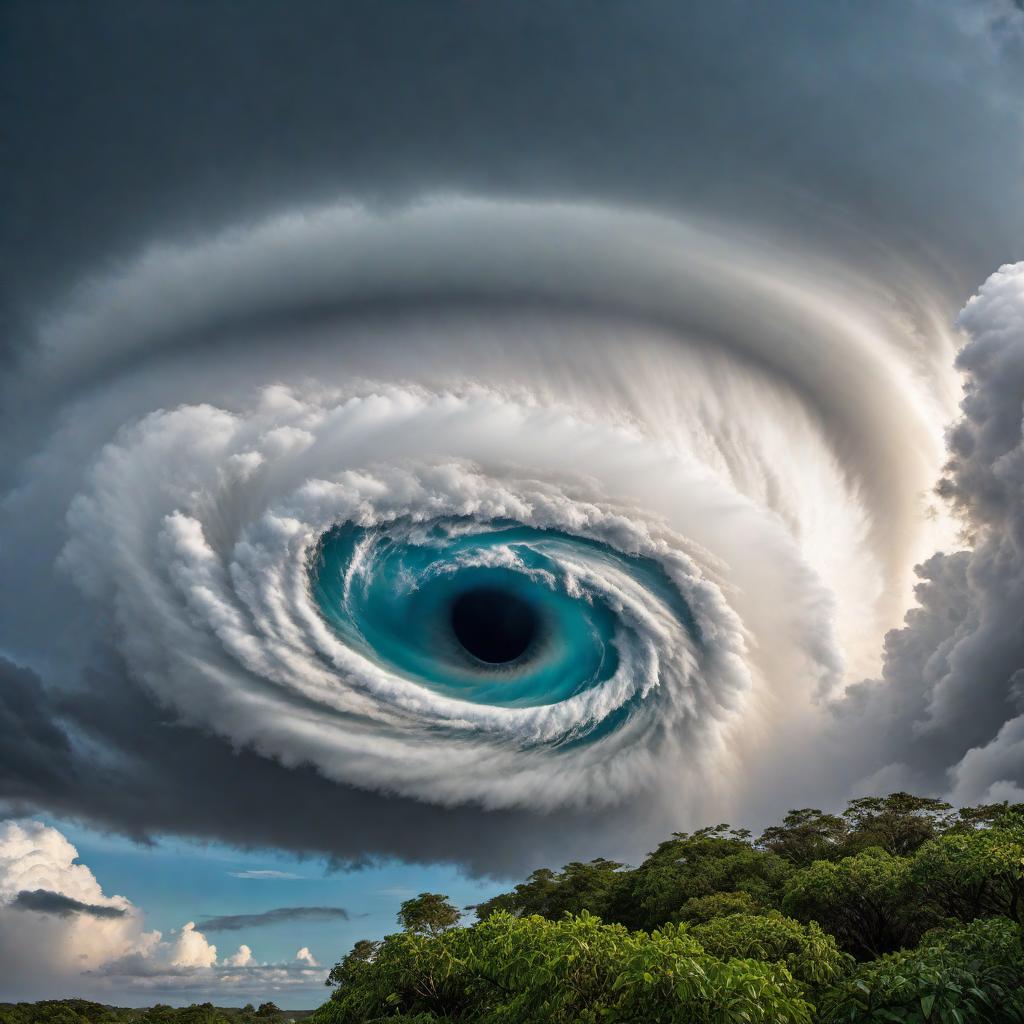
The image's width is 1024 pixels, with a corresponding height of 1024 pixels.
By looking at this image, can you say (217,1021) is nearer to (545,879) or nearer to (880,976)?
→ (545,879)

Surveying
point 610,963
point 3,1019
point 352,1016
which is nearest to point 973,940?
A: point 610,963

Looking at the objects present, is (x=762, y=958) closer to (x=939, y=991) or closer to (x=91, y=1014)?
(x=939, y=991)

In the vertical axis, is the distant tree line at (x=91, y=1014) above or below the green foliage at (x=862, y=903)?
below

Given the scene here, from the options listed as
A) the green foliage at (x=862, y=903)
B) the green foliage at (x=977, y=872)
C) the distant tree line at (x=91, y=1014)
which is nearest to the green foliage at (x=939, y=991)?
the green foliage at (x=977, y=872)

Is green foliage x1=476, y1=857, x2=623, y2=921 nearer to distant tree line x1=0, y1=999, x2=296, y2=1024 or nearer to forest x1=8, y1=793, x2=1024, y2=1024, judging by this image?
forest x1=8, y1=793, x2=1024, y2=1024

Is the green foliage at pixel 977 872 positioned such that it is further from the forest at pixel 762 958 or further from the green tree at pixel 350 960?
the green tree at pixel 350 960

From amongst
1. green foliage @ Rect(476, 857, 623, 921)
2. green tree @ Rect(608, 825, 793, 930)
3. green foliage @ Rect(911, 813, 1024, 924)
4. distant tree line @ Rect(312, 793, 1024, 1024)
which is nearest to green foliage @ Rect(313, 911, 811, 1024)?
distant tree line @ Rect(312, 793, 1024, 1024)

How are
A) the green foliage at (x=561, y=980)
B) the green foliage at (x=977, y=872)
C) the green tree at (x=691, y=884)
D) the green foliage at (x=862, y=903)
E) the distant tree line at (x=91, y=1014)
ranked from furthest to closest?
the distant tree line at (x=91, y=1014) < the green tree at (x=691, y=884) < the green foliage at (x=862, y=903) < the green foliage at (x=977, y=872) < the green foliage at (x=561, y=980)
